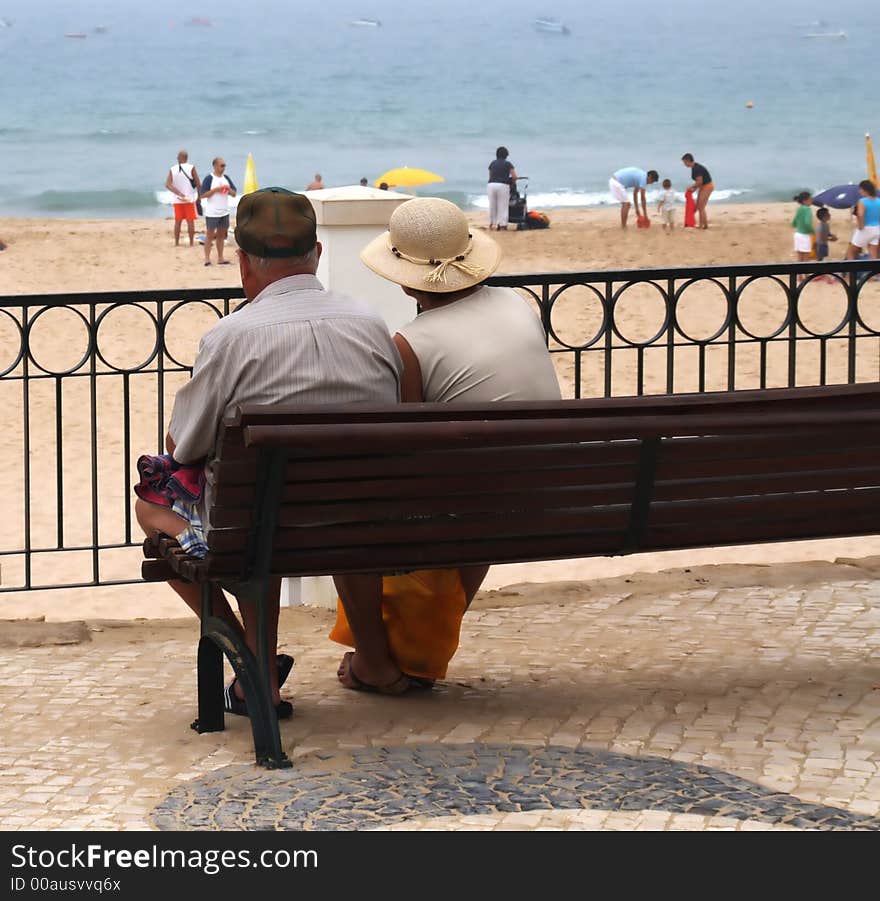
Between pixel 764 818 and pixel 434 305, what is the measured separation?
1.75 meters

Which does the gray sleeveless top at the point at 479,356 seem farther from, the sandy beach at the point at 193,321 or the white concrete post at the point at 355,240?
the sandy beach at the point at 193,321

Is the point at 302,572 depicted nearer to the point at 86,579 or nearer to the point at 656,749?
the point at 656,749

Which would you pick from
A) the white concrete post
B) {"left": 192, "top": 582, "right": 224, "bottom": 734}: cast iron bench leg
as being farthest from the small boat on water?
{"left": 192, "top": 582, "right": 224, "bottom": 734}: cast iron bench leg

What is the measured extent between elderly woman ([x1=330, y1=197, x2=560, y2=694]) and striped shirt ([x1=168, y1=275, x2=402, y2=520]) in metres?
0.27

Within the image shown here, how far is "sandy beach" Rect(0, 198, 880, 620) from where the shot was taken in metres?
10.2

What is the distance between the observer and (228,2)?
6491 inches

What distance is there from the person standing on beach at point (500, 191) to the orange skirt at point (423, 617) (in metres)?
25.9

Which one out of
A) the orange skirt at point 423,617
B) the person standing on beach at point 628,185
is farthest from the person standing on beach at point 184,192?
the orange skirt at point 423,617

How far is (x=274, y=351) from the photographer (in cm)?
404

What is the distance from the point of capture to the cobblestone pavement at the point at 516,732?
146 inches

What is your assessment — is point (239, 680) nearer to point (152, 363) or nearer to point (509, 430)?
point (509, 430)

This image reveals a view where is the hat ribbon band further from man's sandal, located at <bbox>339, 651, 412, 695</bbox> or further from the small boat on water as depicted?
the small boat on water

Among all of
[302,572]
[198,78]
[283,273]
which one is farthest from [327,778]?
[198,78]

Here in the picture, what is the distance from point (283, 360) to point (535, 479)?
725 mm
